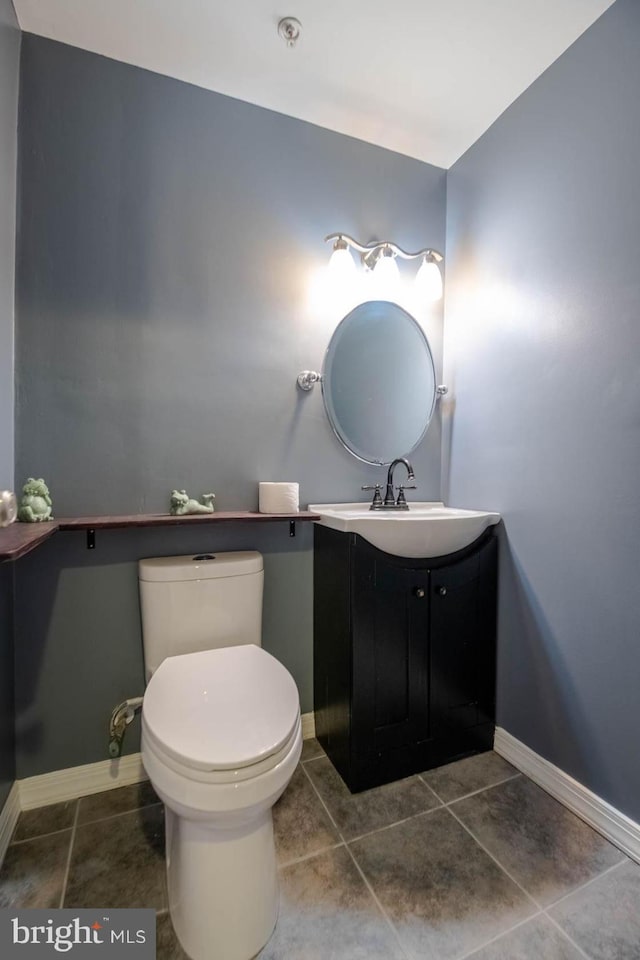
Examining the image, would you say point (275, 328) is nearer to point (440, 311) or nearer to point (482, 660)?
point (440, 311)

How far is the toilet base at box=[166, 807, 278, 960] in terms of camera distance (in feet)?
2.79

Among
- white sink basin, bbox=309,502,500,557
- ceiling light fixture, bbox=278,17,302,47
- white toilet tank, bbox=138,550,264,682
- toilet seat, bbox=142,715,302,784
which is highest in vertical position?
ceiling light fixture, bbox=278,17,302,47

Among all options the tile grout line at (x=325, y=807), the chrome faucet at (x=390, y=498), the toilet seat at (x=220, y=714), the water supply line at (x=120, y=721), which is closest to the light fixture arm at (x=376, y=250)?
the chrome faucet at (x=390, y=498)

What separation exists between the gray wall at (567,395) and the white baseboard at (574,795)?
0.03 m

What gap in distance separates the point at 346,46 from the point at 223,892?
2.29m

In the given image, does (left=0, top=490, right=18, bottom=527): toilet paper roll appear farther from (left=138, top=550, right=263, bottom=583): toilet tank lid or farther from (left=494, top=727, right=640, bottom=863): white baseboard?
(left=494, top=727, right=640, bottom=863): white baseboard

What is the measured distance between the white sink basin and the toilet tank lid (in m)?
0.29

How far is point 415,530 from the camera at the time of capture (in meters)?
1.30

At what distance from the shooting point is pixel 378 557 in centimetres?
130

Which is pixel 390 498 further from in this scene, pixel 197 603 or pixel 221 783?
pixel 221 783

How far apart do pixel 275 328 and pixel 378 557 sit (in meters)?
0.91

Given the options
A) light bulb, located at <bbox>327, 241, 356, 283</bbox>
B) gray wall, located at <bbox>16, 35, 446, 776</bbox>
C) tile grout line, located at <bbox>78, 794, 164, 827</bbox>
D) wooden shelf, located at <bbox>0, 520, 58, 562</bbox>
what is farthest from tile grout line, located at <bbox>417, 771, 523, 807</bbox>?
light bulb, located at <bbox>327, 241, 356, 283</bbox>

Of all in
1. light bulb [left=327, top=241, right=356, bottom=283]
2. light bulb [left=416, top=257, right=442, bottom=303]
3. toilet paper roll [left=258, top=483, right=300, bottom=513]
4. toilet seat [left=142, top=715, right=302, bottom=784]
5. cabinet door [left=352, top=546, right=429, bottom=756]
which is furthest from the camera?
light bulb [left=416, top=257, right=442, bottom=303]

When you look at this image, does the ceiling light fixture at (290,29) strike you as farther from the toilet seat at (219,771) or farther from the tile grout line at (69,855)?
the tile grout line at (69,855)
